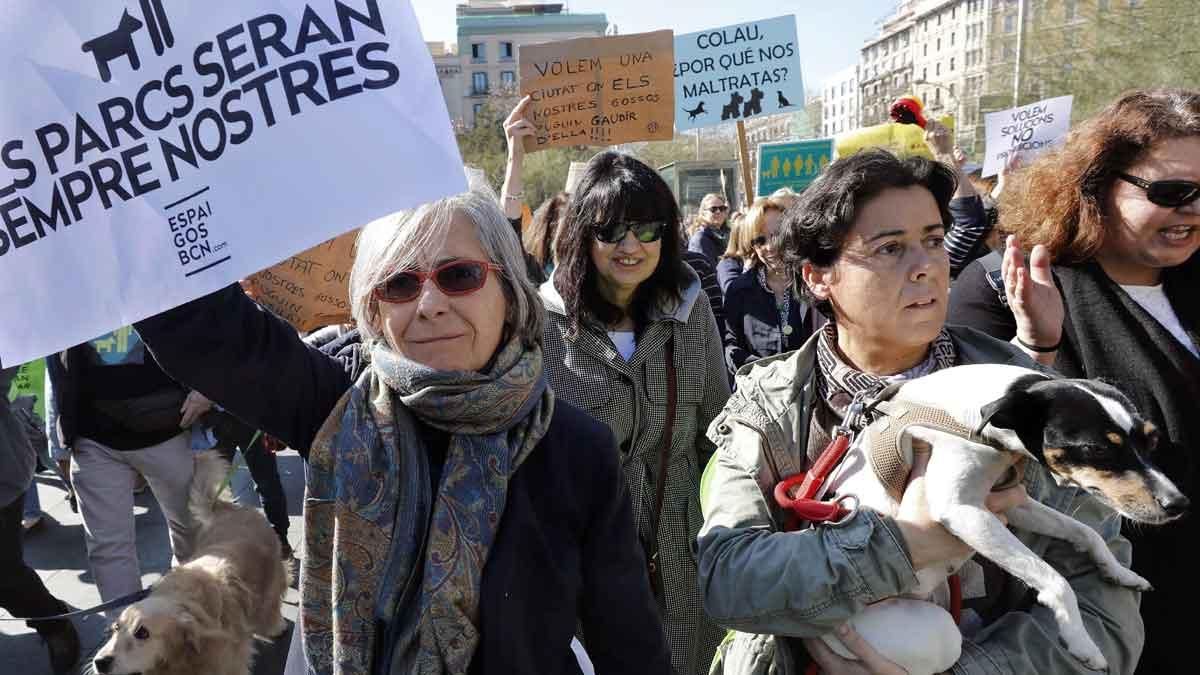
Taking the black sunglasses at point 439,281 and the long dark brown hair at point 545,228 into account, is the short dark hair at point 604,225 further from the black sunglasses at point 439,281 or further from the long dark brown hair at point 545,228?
the long dark brown hair at point 545,228

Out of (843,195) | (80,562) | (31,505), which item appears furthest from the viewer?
(31,505)

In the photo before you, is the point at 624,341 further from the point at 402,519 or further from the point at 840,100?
the point at 840,100

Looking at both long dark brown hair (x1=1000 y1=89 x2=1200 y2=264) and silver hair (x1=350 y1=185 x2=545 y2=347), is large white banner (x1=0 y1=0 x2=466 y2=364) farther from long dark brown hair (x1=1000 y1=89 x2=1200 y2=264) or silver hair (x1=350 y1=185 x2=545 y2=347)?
long dark brown hair (x1=1000 y1=89 x2=1200 y2=264)

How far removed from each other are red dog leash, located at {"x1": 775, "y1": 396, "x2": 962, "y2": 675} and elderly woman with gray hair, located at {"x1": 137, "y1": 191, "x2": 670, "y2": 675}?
32 centimetres

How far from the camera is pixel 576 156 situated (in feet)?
101

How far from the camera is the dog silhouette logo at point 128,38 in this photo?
4.14ft

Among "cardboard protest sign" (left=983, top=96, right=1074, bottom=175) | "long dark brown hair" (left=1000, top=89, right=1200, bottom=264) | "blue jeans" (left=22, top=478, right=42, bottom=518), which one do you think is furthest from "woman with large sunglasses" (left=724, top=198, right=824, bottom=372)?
"blue jeans" (left=22, top=478, right=42, bottom=518)

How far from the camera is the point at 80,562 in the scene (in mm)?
5043

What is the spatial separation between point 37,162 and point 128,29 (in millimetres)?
270

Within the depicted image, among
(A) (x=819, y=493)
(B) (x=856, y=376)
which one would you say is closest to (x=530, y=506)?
(A) (x=819, y=493)

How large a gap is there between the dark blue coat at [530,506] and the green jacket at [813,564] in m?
0.18

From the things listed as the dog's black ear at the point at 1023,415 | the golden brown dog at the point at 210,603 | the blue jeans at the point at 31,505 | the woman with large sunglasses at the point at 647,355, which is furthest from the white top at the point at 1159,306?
the blue jeans at the point at 31,505

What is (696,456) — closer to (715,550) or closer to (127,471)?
(715,550)

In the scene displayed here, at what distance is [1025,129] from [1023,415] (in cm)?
536
